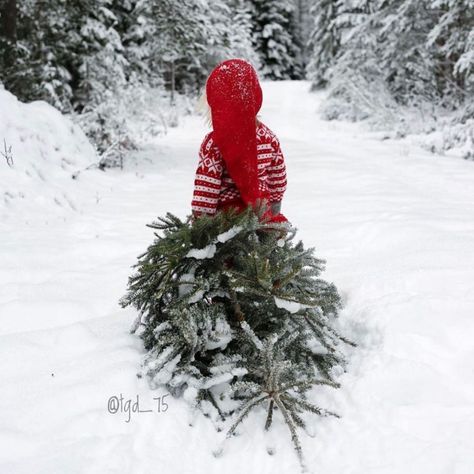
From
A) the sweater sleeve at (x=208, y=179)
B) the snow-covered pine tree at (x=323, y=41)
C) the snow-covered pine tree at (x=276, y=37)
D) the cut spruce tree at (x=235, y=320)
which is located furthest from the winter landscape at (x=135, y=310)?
the snow-covered pine tree at (x=276, y=37)

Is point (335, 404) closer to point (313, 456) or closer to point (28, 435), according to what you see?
point (313, 456)

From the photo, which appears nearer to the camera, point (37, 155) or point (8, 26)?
point (37, 155)

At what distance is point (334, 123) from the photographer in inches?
623

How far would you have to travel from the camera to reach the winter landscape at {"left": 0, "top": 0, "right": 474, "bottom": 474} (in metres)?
2.17

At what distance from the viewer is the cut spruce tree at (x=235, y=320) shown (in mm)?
2410

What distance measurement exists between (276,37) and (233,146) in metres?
37.4

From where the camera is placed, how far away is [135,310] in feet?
11.2

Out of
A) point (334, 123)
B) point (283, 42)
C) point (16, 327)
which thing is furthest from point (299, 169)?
point (283, 42)

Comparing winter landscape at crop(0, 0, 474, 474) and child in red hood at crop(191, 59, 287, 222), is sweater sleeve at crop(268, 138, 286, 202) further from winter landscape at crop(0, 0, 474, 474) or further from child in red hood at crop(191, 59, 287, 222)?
winter landscape at crop(0, 0, 474, 474)

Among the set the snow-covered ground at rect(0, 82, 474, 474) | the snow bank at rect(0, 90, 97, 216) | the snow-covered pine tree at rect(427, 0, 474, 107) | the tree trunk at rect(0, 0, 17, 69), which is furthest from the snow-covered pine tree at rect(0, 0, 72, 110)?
the snow-covered pine tree at rect(427, 0, 474, 107)

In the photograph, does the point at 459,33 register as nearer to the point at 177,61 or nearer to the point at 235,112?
the point at 235,112

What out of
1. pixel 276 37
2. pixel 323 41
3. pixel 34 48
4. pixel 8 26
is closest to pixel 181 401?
pixel 8 26

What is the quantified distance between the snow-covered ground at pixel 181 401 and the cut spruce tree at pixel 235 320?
0.44 feet

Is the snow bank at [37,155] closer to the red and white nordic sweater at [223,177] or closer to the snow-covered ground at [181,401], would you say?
the snow-covered ground at [181,401]
